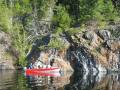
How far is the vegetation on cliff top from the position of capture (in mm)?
130250

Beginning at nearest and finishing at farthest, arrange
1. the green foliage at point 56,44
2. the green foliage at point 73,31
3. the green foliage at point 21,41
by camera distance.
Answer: the green foliage at point 56,44
the green foliage at point 73,31
the green foliage at point 21,41

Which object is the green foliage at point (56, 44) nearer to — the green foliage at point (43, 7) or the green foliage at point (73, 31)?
the green foliage at point (73, 31)

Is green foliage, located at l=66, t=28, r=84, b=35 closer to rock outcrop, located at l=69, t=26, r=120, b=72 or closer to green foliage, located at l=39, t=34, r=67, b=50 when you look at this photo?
rock outcrop, located at l=69, t=26, r=120, b=72

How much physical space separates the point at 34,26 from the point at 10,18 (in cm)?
777

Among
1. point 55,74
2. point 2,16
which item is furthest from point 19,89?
point 2,16

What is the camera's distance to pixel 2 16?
132875mm

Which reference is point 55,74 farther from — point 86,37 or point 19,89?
point 19,89

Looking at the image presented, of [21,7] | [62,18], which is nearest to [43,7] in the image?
[21,7]

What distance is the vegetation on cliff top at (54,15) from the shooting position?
130250 mm

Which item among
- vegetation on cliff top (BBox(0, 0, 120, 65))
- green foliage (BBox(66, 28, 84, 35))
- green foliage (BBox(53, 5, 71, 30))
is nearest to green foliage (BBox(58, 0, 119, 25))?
vegetation on cliff top (BBox(0, 0, 120, 65))

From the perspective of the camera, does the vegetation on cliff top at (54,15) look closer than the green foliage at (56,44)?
No

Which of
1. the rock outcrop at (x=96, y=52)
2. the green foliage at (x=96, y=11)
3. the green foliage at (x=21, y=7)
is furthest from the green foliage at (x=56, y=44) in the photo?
the green foliage at (x=21, y=7)

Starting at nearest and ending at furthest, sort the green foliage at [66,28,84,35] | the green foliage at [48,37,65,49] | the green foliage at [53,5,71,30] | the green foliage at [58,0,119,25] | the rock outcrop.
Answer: the rock outcrop
the green foliage at [48,37,65,49]
the green foliage at [66,28,84,35]
the green foliage at [58,0,119,25]
the green foliage at [53,5,71,30]

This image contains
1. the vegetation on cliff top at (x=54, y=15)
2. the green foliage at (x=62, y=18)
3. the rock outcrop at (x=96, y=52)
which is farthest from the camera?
the green foliage at (x=62, y=18)
